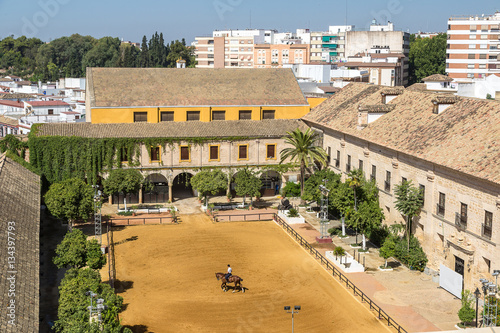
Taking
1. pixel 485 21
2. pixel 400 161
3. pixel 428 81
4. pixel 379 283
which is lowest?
pixel 379 283

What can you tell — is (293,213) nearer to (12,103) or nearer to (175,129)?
(175,129)

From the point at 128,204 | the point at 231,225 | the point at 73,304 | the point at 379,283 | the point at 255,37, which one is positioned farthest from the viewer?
the point at 255,37

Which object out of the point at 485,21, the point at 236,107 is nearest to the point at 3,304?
the point at 236,107

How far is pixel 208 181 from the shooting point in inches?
2586

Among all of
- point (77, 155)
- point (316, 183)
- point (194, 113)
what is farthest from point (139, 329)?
point (194, 113)

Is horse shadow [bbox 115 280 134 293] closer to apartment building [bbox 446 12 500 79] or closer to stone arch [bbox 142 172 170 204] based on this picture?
stone arch [bbox 142 172 170 204]

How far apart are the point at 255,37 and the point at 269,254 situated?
15215 centimetres

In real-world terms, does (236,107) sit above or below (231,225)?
above

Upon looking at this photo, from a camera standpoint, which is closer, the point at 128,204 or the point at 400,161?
the point at 400,161

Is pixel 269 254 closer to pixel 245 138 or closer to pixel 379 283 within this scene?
pixel 379 283

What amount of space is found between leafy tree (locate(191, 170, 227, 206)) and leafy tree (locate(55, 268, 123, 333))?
28.2 meters

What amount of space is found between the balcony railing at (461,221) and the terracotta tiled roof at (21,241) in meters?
27.3

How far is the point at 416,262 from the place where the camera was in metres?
47.8

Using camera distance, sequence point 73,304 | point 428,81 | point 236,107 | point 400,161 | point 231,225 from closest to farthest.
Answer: point 73,304
point 400,161
point 231,225
point 236,107
point 428,81
